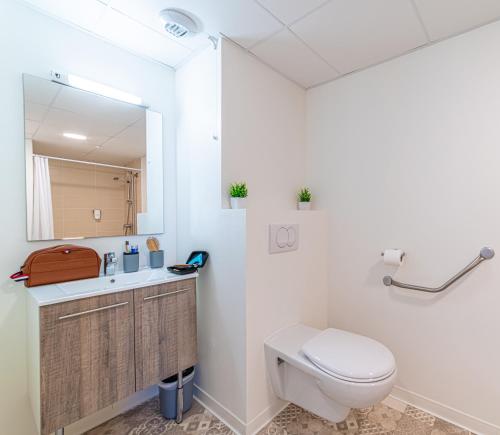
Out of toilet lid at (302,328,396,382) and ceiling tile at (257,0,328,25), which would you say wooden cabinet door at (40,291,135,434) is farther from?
ceiling tile at (257,0,328,25)

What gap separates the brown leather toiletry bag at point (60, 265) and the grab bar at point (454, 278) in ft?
5.97

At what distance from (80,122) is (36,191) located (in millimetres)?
474

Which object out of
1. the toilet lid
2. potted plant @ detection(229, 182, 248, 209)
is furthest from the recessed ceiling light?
the toilet lid

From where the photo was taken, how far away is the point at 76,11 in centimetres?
139

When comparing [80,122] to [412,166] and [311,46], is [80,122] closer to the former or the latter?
[311,46]

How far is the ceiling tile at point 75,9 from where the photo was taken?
133 centimetres

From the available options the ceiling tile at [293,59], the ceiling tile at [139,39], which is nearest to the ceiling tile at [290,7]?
the ceiling tile at [293,59]

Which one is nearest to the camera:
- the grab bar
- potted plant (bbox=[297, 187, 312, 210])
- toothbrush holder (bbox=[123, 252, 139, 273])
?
the grab bar

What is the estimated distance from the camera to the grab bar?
142cm

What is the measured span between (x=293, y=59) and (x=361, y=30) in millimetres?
447

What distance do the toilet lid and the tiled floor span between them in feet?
1.67

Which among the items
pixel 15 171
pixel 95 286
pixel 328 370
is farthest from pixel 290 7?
pixel 328 370

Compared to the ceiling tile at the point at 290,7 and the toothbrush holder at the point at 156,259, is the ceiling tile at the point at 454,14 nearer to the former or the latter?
the ceiling tile at the point at 290,7

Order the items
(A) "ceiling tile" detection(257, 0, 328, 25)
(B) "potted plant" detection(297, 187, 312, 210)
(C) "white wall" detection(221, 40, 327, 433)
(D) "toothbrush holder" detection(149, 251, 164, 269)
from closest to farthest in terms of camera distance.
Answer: (A) "ceiling tile" detection(257, 0, 328, 25)
(C) "white wall" detection(221, 40, 327, 433)
(D) "toothbrush holder" detection(149, 251, 164, 269)
(B) "potted plant" detection(297, 187, 312, 210)
